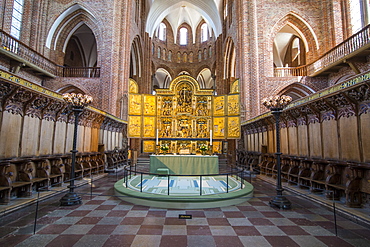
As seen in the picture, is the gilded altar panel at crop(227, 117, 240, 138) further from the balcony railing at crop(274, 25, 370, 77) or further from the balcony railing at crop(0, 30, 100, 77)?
the balcony railing at crop(0, 30, 100, 77)

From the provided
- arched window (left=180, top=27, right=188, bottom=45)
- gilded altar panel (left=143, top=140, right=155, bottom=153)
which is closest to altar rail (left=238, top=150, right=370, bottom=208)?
gilded altar panel (left=143, top=140, right=155, bottom=153)

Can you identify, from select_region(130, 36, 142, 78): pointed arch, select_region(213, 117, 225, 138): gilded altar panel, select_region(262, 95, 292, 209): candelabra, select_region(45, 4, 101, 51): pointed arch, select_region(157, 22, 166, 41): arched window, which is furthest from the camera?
select_region(157, 22, 166, 41): arched window

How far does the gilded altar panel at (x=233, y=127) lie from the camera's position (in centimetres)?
1549

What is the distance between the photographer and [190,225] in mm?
4332

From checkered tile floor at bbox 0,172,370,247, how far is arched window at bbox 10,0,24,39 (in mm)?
15054

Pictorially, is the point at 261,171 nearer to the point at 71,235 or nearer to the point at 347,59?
the point at 347,59

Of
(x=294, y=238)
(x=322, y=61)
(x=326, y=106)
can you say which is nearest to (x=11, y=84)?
(x=294, y=238)

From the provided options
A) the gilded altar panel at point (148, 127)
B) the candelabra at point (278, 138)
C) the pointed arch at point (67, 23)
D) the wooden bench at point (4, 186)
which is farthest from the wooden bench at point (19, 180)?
the pointed arch at point (67, 23)

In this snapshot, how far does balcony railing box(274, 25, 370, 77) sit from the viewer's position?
11.3 m

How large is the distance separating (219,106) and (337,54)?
27.5 ft

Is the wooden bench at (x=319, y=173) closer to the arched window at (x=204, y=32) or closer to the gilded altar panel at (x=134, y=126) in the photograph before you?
the gilded altar panel at (x=134, y=126)

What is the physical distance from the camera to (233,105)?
15648mm

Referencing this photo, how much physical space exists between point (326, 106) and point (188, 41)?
32547mm

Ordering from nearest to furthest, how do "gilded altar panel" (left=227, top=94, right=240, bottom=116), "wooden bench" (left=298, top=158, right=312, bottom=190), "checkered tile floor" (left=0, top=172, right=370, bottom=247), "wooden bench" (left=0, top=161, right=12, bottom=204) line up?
"checkered tile floor" (left=0, top=172, right=370, bottom=247), "wooden bench" (left=0, top=161, right=12, bottom=204), "wooden bench" (left=298, top=158, right=312, bottom=190), "gilded altar panel" (left=227, top=94, right=240, bottom=116)
